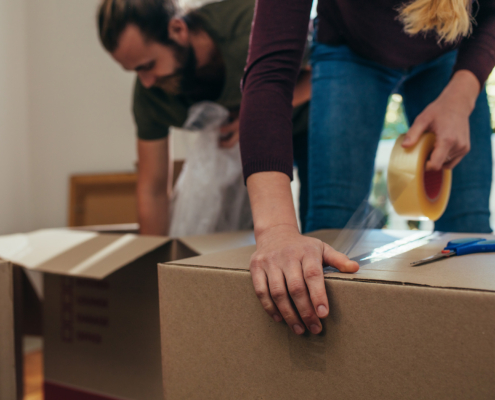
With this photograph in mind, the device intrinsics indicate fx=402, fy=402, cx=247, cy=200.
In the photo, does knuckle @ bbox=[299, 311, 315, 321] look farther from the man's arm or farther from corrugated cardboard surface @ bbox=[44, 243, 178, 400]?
the man's arm

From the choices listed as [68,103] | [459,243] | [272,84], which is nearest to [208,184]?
[272,84]

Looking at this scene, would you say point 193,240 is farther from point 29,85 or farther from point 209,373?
point 29,85

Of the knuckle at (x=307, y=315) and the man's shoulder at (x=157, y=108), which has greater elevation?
the man's shoulder at (x=157, y=108)

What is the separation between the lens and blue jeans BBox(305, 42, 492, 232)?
0.71 m

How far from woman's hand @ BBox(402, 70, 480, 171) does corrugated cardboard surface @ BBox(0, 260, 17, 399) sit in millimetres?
544

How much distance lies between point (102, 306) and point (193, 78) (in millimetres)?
627

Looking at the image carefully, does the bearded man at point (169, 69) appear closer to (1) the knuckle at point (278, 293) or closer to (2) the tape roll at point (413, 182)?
(2) the tape roll at point (413, 182)

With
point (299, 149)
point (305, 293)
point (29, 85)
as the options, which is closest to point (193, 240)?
point (305, 293)

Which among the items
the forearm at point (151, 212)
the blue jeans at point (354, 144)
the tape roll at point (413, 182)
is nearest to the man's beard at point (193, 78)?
the forearm at point (151, 212)

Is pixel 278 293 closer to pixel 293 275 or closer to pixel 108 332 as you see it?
pixel 293 275

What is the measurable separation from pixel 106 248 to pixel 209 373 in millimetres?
325

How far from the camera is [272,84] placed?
49 centimetres

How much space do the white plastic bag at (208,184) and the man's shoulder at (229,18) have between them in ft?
0.62

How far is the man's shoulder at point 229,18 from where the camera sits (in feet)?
3.34
